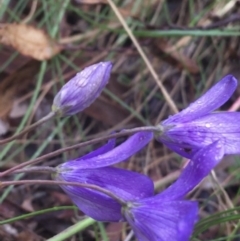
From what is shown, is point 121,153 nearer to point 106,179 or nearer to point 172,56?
point 106,179

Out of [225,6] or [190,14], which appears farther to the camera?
[190,14]

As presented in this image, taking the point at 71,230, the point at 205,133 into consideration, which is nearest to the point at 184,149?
the point at 205,133

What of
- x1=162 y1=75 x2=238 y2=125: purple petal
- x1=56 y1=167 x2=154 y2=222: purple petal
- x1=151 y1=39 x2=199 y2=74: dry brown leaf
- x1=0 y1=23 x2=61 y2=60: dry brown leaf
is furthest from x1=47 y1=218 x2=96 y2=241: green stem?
x1=151 y1=39 x2=199 y2=74: dry brown leaf

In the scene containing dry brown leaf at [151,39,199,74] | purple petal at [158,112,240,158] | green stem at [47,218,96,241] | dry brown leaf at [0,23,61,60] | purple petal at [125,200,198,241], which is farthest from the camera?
dry brown leaf at [151,39,199,74]

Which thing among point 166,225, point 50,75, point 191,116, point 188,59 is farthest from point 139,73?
point 166,225

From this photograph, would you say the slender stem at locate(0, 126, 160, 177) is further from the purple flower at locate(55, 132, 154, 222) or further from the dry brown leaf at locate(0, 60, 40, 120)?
the dry brown leaf at locate(0, 60, 40, 120)

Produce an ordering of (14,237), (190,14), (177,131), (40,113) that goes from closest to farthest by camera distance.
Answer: (177,131), (14,237), (40,113), (190,14)

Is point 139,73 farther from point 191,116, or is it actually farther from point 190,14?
point 191,116

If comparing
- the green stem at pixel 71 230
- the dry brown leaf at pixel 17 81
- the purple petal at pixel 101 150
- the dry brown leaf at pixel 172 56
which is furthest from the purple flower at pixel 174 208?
the dry brown leaf at pixel 172 56
